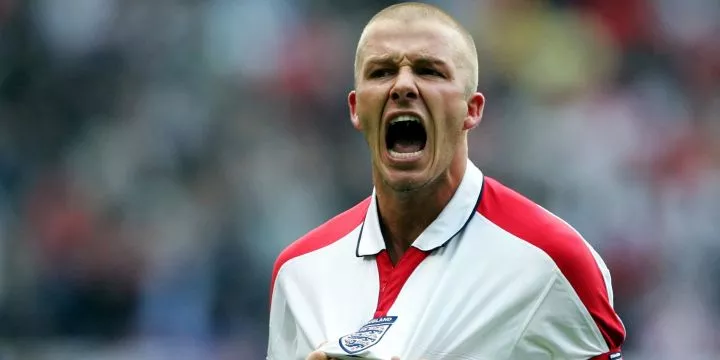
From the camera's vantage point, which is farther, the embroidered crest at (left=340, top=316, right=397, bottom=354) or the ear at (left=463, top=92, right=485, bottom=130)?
the ear at (left=463, top=92, right=485, bottom=130)

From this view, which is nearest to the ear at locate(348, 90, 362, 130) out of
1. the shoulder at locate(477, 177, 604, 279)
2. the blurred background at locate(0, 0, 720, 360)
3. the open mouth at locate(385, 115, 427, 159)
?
the open mouth at locate(385, 115, 427, 159)

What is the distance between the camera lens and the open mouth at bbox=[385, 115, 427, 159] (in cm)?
375

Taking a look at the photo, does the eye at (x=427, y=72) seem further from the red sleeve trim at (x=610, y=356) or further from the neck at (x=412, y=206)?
the red sleeve trim at (x=610, y=356)

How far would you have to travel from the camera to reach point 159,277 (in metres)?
7.89

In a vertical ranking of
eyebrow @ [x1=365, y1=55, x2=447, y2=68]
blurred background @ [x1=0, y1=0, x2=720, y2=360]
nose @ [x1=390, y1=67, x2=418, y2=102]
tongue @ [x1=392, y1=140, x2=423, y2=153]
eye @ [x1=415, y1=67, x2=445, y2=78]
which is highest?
eyebrow @ [x1=365, y1=55, x2=447, y2=68]

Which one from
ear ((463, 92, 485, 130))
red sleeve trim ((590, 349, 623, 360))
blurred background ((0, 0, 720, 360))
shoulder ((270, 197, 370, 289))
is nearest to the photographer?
red sleeve trim ((590, 349, 623, 360))

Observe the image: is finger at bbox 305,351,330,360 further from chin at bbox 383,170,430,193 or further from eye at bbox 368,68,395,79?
eye at bbox 368,68,395,79

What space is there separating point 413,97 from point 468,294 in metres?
0.59

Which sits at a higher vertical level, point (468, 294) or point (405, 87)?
point (405, 87)

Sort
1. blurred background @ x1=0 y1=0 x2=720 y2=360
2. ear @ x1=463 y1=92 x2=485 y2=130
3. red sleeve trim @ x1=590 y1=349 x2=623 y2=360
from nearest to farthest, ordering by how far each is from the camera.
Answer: red sleeve trim @ x1=590 y1=349 x2=623 y2=360 < ear @ x1=463 y1=92 x2=485 y2=130 < blurred background @ x1=0 y1=0 x2=720 y2=360

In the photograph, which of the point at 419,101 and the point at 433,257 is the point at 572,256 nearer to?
the point at 433,257

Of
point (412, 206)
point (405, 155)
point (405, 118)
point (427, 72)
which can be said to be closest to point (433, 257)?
point (412, 206)

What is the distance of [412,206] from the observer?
12.8 ft

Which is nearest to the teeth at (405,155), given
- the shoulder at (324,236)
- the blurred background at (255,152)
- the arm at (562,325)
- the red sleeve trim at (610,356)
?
the shoulder at (324,236)
